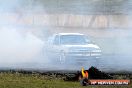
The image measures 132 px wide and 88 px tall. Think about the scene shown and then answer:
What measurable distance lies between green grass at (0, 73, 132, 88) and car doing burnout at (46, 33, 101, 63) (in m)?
2.92

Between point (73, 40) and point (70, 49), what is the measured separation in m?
1.38

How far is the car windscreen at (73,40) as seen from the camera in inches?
688

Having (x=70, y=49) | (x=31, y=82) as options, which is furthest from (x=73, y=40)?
(x=31, y=82)

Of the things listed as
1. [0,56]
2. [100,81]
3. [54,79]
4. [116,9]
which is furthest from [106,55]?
[100,81]

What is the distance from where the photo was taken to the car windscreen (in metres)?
→ 17.5

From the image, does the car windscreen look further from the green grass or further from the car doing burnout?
the green grass

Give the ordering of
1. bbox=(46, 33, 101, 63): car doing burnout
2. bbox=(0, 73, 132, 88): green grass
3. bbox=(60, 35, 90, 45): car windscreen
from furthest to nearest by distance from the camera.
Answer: bbox=(60, 35, 90, 45): car windscreen, bbox=(46, 33, 101, 63): car doing burnout, bbox=(0, 73, 132, 88): green grass

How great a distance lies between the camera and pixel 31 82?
11.5 metres

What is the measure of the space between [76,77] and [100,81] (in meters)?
1.72

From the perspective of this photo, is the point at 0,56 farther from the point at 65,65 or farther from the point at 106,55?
the point at 106,55

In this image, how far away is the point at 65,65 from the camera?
15109mm

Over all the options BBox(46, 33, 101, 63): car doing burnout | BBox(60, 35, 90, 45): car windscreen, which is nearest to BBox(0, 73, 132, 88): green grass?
BBox(46, 33, 101, 63): car doing burnout

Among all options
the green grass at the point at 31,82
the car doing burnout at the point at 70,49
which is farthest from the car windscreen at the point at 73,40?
the green grass at the point at 31,82

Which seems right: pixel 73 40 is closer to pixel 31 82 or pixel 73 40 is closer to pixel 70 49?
pixel 70 49
